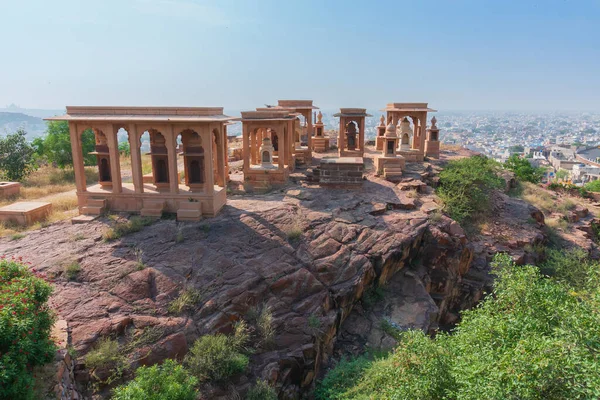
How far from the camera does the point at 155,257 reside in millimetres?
11250

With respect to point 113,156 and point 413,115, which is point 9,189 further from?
point 413,115

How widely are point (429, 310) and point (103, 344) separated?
9.61 meters

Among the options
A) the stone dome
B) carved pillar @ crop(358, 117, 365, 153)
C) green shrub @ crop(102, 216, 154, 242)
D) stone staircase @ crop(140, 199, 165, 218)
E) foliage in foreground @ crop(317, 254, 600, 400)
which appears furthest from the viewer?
carved pillar @ crop(358, 117, 365, 153)

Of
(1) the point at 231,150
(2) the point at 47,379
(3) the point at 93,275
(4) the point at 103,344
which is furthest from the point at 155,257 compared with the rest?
(1) the point at 231,150

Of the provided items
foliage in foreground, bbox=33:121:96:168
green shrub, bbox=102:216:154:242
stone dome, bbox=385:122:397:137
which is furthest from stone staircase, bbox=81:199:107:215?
stone dome, bbox=385:122:397:137

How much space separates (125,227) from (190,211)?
2053mm

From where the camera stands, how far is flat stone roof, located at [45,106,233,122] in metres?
12.7

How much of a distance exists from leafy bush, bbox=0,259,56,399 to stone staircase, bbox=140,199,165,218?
17.7ft

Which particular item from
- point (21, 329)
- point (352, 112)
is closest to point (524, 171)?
point (352, 112)

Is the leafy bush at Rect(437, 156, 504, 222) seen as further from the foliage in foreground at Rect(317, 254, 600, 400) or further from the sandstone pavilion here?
the sandstone pavilion

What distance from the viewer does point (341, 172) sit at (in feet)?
58.0

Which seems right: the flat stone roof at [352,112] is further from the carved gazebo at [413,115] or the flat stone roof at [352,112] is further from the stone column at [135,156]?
the stone column at [135,156]

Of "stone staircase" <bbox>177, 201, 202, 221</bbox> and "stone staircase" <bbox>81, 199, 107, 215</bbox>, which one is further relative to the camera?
"stone staircase" <bbox>81, 199, 107, 215</bbox>

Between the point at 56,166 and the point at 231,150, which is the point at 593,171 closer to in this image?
the point at 231,150
